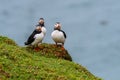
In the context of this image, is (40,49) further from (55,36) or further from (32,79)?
(32,79)

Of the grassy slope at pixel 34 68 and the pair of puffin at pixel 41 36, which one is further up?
the pair of puffin at pixel 41 36

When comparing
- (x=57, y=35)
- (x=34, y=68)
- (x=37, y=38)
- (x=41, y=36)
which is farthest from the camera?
(x=57, y=35)

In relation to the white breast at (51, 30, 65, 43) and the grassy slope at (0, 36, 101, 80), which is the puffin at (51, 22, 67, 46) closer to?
the white breast at (51, 30, 65, 43)

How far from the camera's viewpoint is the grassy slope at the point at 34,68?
22953 mm

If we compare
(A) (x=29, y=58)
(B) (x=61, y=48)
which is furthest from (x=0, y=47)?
(B) (x=61, y=48)

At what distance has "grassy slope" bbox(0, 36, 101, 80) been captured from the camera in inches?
904

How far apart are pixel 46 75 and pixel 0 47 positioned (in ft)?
14.7

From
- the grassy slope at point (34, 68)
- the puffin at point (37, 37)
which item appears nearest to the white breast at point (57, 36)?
the puffin at point (37, 37)

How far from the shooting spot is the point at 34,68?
24.5 m

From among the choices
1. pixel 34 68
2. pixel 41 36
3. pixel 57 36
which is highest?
pixel 57 36

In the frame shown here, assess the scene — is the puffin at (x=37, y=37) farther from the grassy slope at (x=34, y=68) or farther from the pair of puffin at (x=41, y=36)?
the grassy slope at (x=34, y=68)

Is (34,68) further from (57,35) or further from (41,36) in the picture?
(57,35)

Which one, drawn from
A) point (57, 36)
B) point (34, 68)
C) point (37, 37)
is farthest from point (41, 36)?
point (34, 68)

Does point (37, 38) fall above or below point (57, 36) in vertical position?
below
